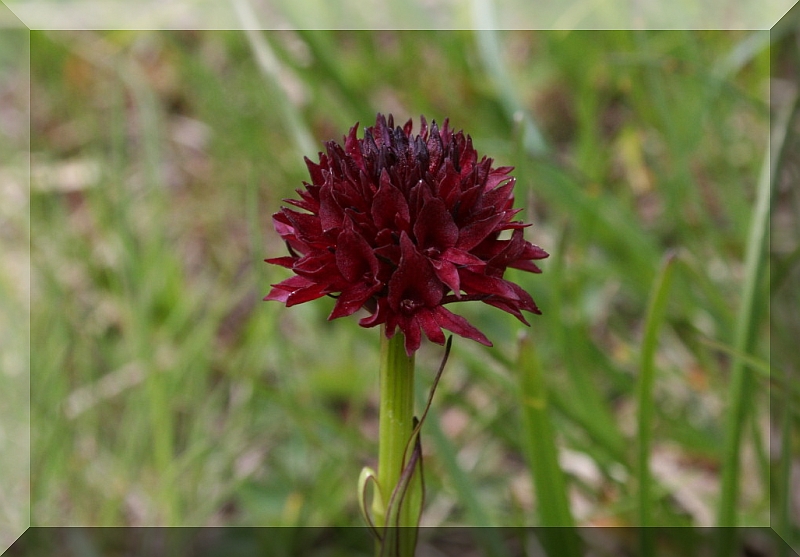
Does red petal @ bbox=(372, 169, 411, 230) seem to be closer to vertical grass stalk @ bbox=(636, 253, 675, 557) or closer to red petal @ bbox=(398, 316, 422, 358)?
red petal @ bbox=(398, 316, 422, 358)

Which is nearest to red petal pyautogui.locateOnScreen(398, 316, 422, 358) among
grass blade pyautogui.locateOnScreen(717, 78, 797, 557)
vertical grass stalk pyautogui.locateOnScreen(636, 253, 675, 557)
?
vertical grass stalk pyautogui.locateOnScreen(636, 253, 675, 557)

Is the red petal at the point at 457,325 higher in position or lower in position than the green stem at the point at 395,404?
higher

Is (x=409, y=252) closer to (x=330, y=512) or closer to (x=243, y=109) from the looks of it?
(x=330, y=512)

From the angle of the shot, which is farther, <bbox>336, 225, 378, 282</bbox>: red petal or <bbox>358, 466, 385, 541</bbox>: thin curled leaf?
<bbox>358, 466, 385, 541</bbox>: thin curled leaf

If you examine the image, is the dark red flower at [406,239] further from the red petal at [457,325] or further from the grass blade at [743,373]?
the grass blade at [743,373]

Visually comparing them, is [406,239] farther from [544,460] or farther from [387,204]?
[544,460]

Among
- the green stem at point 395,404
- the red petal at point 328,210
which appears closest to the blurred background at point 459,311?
the green stem at point 395,404
